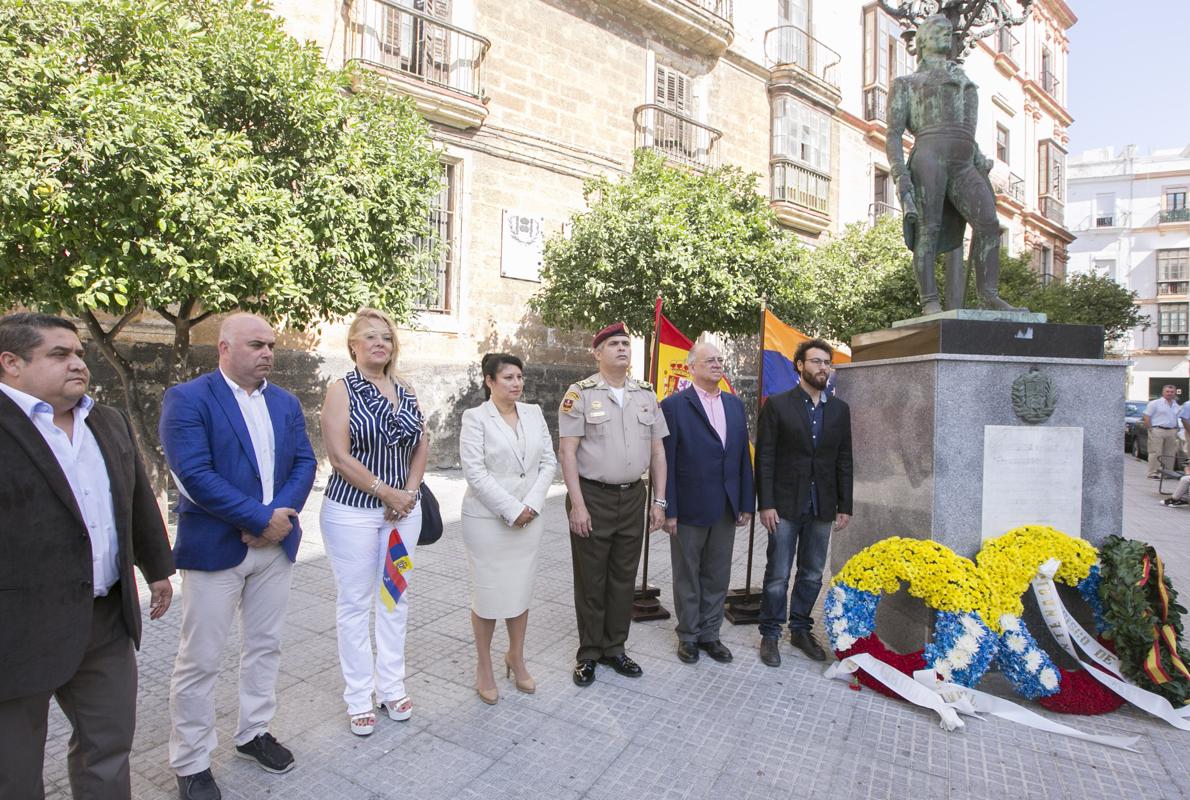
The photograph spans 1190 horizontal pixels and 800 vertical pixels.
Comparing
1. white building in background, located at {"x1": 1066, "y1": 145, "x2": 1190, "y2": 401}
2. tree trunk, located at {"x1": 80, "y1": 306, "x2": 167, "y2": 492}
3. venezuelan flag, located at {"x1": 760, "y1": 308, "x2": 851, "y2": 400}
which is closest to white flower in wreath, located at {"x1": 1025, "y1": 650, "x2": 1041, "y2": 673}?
venezuelan flag, located at {"x1": 760, "y1": 308, "x2": 851, "y2": 400}

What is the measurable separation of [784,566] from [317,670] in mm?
2715

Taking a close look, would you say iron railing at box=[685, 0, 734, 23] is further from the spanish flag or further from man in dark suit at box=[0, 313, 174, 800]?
man in dark suit at box=[0, 313, 174, 800]

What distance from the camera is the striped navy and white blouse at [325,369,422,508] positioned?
10.5 feet

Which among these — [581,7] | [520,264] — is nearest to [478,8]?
[581,7]

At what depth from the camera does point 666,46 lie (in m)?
15.5

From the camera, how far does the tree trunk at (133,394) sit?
274 inches

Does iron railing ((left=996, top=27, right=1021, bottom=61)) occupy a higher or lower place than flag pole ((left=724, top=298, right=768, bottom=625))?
higher

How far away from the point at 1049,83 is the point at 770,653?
1392 inches

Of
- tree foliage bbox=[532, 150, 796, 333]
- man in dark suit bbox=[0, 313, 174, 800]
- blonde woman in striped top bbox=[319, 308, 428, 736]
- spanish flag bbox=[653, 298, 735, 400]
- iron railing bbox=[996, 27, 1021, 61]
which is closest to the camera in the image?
man in dark suit bbox=[0, 313, 174, 800]

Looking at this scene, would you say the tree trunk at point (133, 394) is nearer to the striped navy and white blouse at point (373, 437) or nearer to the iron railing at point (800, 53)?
the striped navy and white blouse at point (373, 437)

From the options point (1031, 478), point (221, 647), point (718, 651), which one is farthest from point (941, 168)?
point (221, 647)

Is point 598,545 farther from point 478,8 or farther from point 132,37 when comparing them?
point 478,8

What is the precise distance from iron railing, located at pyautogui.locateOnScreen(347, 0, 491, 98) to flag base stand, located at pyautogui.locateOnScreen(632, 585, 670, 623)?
913 cm

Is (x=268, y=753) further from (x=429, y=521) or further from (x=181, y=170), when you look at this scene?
(x=181, y=170)
